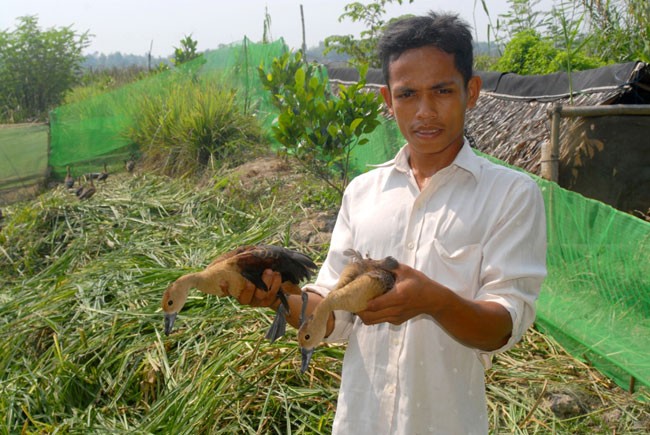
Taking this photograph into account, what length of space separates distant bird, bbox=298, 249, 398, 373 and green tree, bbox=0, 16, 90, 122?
2036 cm

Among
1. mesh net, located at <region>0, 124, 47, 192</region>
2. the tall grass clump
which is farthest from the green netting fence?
mesh net, located at <region>0, 124, 47, 192</region>

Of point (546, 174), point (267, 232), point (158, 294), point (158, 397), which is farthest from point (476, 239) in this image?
point (267, 232)

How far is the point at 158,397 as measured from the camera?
3312 mm

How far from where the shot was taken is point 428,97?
1.60m

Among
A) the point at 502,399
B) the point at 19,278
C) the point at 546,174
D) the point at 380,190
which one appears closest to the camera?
the point at 380,190

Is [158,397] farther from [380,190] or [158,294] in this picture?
[380,190]

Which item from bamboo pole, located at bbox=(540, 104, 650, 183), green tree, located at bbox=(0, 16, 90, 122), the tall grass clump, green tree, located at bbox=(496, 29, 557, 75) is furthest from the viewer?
green tree, located at bbox=(0, 16, 90, 122)

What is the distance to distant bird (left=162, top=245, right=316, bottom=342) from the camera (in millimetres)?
1666

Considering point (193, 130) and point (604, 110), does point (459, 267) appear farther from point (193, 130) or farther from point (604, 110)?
point (193, 130)

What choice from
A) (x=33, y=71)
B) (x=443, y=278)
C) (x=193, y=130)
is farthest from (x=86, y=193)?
(x=33, y=71)

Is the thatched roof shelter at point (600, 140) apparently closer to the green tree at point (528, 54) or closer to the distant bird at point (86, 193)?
the green tree at point (528, 54)

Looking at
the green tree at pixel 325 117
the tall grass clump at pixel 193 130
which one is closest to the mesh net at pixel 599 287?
the green tree at pixel 325 117

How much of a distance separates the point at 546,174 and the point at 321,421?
280 centimetres

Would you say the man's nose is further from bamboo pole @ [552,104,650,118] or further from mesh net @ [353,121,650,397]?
bamboo pole @ [552,104,650,118]
